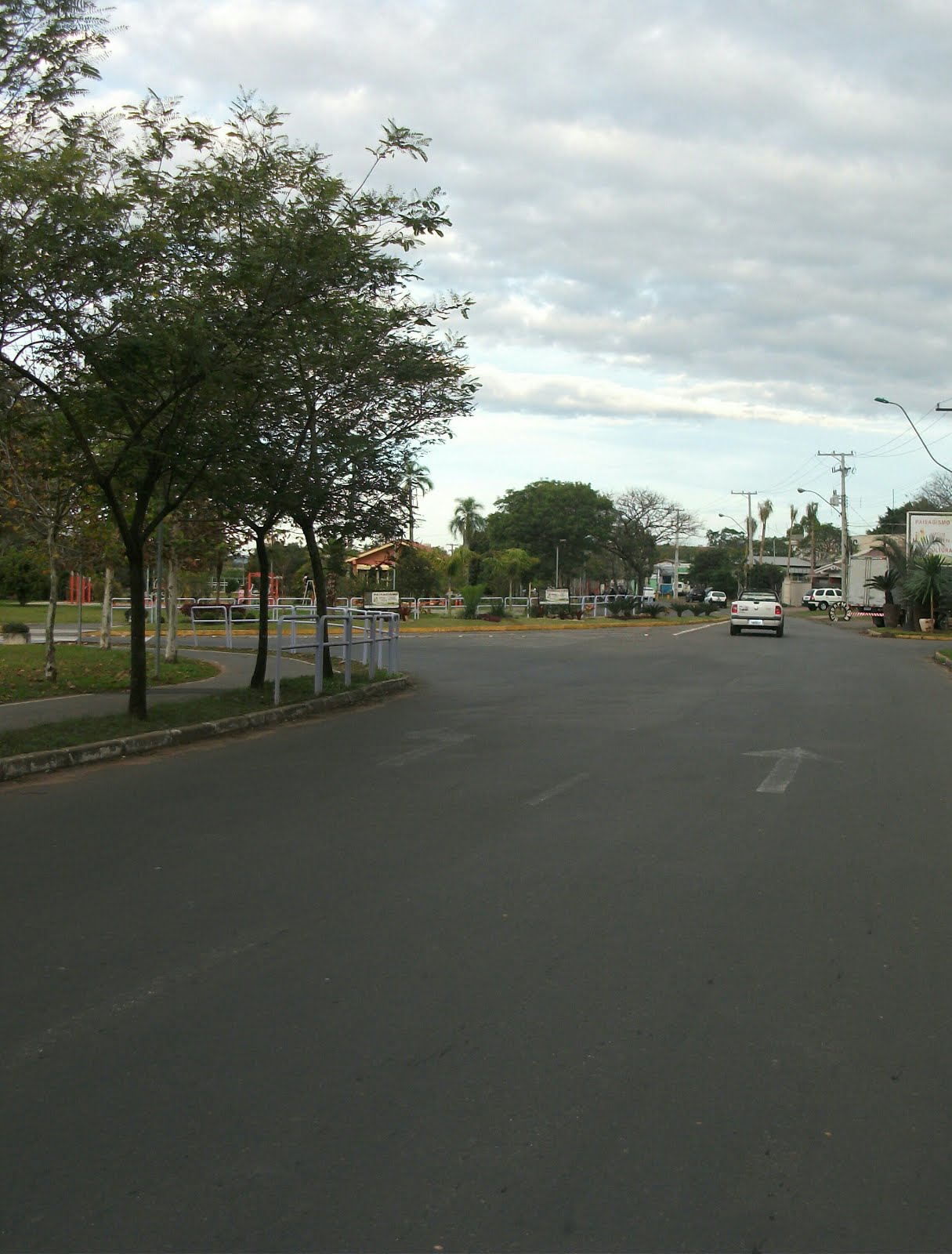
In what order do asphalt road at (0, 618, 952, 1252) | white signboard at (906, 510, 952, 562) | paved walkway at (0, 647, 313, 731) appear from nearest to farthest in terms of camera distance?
asphalt road at (0, 618, 952, 1252), paved walkway at (0, 647, 313, 731), white signboard at (906, 510, 952, 562)

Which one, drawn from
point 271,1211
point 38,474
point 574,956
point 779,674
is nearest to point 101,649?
point 38,474

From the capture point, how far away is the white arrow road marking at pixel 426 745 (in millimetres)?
11320

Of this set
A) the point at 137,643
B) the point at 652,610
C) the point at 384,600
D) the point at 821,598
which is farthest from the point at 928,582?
the point at 821,598

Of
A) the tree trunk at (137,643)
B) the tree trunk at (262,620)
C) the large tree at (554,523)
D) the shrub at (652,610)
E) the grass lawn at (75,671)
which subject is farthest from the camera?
the large tree at (554,523)

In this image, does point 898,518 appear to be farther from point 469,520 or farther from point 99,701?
point 99,701

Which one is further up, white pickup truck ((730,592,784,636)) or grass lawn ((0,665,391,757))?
white pickup truck ((730,592,784,636))

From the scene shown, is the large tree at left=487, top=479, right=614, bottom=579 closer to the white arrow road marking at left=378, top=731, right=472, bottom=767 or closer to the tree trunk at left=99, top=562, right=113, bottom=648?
the tree trunk at left=99, top=562, right=113, bottom=648

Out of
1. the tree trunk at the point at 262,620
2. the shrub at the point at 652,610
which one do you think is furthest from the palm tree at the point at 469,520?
the tree trunk at the point at 262,620

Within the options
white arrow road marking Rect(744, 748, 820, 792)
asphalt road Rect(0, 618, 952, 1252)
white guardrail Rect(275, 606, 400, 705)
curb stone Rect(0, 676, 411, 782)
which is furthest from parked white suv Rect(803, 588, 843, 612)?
asphalt road Rect(0, 618, 952, 1252)

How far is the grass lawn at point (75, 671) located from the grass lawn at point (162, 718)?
217cm

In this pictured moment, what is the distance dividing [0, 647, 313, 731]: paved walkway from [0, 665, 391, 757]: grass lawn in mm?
458

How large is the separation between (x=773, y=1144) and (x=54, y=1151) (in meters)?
2.26

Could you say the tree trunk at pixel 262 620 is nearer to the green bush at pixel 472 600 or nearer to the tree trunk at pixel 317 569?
the tree trunk at pixel 317 569

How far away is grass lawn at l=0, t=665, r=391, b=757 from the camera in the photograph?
11281 mm
